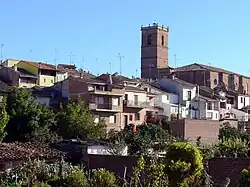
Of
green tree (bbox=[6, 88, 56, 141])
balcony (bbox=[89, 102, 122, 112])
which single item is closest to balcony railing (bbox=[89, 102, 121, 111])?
balcony (bbox=[89, 102, 122, 112])

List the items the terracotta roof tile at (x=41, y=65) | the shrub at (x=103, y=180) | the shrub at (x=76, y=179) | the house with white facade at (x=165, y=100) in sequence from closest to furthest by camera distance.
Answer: the shrub at (x=103, y=180) → the shrub at (x=76, y=179) → the terracotta roof tile at (x=41, y=65) → the house with white facade at (x=165, y=100)

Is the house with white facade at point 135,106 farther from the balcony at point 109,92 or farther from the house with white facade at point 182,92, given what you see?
the house with white facade at point 182,92

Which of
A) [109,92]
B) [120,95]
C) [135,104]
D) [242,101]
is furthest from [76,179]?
[242,101]

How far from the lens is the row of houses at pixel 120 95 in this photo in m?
49.8

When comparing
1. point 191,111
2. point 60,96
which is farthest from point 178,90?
point 60,96

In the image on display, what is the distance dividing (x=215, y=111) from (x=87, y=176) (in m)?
44.5

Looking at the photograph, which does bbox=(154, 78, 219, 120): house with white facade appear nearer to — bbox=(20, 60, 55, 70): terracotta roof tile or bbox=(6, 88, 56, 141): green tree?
bbox=(20, 60, 55, 70): terracotta roof tile

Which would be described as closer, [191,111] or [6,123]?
[6,123]

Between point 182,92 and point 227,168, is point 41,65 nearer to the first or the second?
point 182,92

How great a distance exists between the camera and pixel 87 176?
1981cm

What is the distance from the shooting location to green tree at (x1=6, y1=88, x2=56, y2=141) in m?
34.7


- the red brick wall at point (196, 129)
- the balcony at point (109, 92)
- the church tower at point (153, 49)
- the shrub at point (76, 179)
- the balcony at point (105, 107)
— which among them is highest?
the church tower at point (153, 49)

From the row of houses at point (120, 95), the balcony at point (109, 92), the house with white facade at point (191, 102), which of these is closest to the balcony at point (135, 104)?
the row of houses at point (120, 95)

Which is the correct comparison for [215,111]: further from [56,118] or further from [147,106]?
[56,118]
